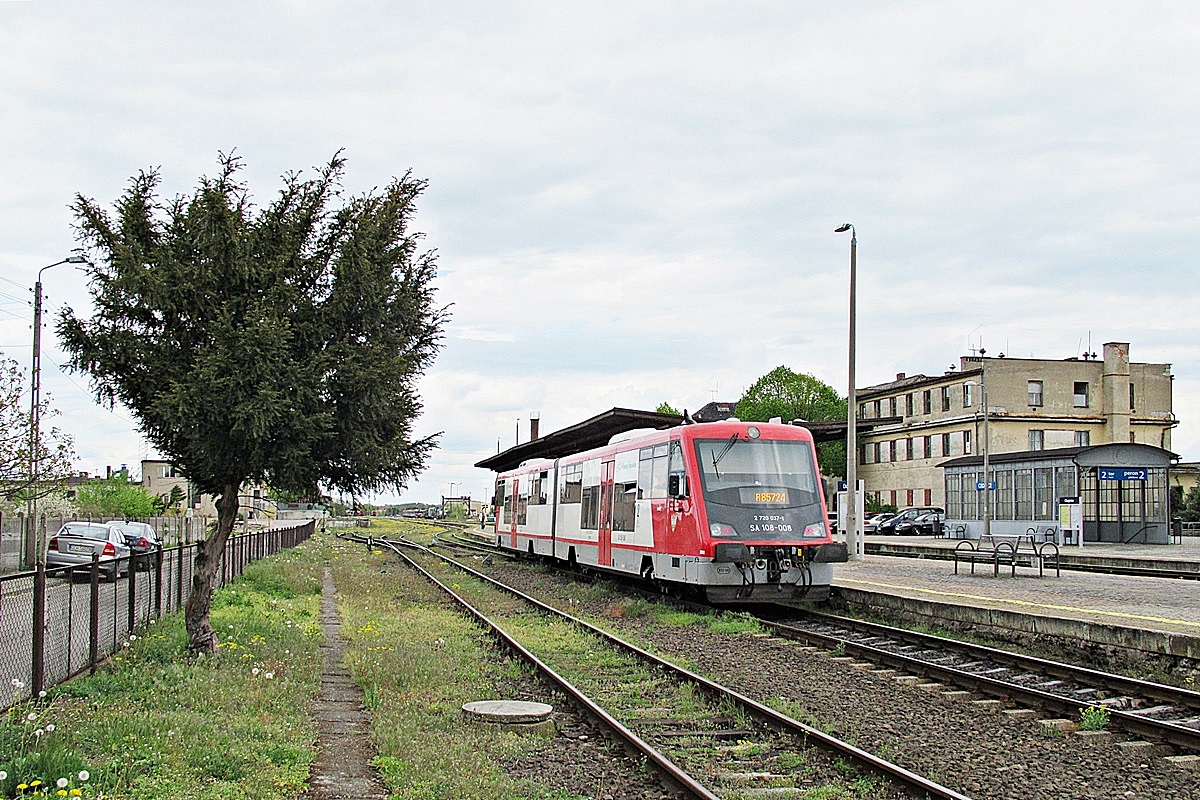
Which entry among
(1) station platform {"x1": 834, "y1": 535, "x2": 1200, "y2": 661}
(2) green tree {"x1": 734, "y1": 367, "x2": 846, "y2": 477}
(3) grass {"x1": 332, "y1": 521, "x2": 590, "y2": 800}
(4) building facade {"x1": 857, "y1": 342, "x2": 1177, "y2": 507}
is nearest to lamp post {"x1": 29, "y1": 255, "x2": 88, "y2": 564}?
(3) grass {"x1": 332, "y1": 521, "x2": 590, "y2": 800}

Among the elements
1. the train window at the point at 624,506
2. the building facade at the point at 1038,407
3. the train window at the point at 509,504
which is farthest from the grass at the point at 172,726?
the building facade at the point at 1038,407

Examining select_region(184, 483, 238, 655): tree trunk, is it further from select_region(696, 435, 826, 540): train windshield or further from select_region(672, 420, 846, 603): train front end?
select_region(696, 435, 826, 540): train windshield

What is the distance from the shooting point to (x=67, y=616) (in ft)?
33.3

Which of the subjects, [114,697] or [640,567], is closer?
[114,697]

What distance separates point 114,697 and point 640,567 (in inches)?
480

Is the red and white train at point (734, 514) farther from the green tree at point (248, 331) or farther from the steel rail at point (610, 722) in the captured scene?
the green tree at point (248, 331)

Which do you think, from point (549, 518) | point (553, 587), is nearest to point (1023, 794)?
point (553, 587)

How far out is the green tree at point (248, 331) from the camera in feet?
39.1

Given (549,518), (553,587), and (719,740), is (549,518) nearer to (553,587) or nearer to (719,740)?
(553,587)

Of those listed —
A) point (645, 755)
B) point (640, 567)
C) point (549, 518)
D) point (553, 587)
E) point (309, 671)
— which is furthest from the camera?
point (549, 518)

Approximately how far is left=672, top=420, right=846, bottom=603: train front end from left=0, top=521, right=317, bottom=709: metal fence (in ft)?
26.3

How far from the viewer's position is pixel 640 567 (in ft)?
68.8

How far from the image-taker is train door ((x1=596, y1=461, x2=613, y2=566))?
23.4 m

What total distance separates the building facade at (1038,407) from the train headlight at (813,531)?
174ft
